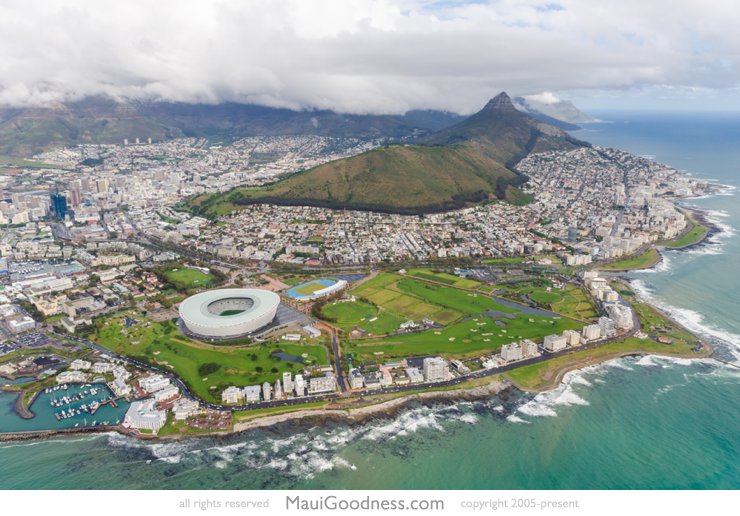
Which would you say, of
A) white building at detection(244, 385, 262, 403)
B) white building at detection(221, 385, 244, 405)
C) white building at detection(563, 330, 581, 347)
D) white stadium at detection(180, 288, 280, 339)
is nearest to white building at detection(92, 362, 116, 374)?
white stadium at detection(180, 288, 280, 339)

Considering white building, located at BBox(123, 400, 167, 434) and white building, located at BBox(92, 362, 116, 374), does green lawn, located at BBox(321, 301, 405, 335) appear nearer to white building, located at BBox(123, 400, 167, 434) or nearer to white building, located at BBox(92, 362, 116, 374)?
white building, located at BBox(123, 400, 167, 434)

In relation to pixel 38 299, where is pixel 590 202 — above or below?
above

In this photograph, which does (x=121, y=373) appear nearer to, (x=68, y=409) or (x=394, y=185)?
(x=68, y=409)

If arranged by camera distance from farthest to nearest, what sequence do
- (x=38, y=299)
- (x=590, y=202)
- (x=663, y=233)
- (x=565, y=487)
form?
(x=590, y=202) < (x=663, y=233) < (x=38, y=299) < (x=565, y=487)

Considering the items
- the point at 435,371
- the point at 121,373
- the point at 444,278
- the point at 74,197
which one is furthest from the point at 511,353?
the point at 74,197

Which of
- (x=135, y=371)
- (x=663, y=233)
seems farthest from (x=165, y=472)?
(x=663, y=233)

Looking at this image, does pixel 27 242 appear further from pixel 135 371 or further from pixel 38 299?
pixel 135 371
